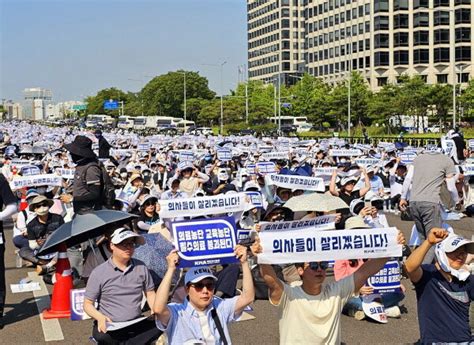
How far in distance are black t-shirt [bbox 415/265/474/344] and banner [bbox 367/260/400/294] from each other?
3.41 meters

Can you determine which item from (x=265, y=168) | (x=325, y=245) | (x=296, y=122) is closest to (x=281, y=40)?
(x=296, y=122)

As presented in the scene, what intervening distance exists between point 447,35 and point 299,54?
4473cm

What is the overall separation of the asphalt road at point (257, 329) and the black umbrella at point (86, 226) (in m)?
1.25

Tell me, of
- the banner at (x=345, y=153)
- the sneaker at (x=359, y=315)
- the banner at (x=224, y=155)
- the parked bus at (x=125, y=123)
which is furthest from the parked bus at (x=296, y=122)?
the sneaker at (x=359, y=315)

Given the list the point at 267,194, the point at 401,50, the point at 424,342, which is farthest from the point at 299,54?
the point at 424,342

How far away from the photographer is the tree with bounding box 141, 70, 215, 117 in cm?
13450

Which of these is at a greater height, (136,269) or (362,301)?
(136,269)

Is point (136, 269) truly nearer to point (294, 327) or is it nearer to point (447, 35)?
point (294, 327)

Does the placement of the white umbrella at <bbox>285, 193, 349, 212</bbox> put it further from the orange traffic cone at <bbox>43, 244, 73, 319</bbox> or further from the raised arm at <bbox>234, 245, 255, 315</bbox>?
the raised arm at <bbox>234, 245, 255, 315</bbox>

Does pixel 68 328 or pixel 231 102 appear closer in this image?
pixel 68 328

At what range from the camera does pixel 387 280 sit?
340 inches

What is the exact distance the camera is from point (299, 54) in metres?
146

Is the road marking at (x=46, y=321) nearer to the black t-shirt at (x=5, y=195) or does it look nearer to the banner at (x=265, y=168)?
the black t-shirt at (x=5, y=195)

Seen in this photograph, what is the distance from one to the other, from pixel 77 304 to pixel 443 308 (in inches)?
176
